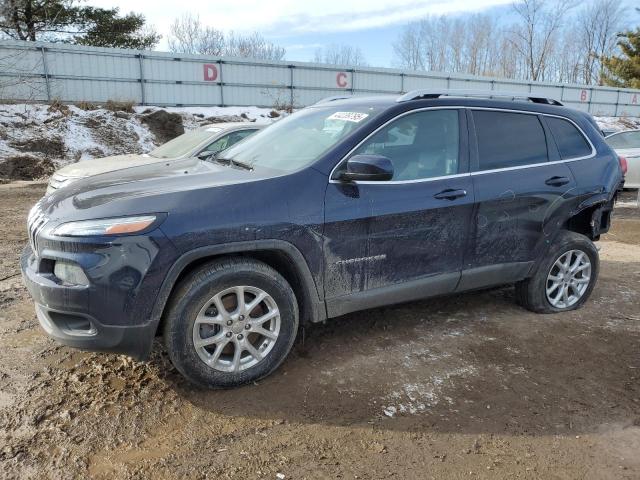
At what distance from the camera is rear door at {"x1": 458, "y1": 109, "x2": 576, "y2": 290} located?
3928 millimetres

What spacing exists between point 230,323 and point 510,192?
237 centimetres

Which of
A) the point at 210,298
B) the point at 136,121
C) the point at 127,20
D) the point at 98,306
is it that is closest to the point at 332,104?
the point at 210,298

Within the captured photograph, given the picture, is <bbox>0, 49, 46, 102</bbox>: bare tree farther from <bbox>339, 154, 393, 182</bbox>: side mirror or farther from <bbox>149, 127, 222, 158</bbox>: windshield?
<bbox>339, 154, 393, 182</bbox>: side mirror

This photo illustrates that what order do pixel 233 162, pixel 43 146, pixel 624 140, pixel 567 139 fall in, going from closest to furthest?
pixel 233 162 → pixel 567 139 → pixel 624 140 → pixel 43 146

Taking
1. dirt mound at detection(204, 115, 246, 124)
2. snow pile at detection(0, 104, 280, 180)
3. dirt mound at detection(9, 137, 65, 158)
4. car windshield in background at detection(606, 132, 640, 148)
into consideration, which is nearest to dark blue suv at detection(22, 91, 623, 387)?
car windshield in background at detection(606, 132, 640, 148)

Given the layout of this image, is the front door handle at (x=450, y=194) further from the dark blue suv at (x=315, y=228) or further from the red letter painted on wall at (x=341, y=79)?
the red letter painted on wall at (x=341, y=79)

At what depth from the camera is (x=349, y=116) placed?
12.4 feet

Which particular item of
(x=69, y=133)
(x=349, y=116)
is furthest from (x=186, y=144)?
(x=69, y=133)

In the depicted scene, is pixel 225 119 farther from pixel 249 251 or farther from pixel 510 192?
pixel 249 251

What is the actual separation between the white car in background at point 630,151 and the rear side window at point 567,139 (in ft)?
22.3

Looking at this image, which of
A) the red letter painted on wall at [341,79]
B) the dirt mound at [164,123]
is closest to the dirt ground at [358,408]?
the dirt mound at [164,123]

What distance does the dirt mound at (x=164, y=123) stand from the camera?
19375 millimetres

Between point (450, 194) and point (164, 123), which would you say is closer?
point (450, 194)

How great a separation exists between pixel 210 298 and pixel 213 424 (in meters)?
0.70
